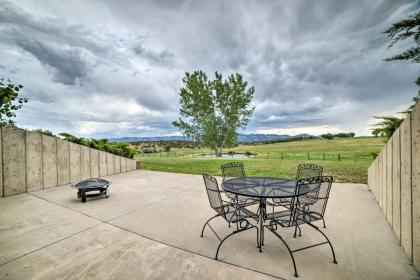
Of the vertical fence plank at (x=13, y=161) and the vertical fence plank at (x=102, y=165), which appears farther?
the vertical fence plank at (x=102, y=165)

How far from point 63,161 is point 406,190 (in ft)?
31.0

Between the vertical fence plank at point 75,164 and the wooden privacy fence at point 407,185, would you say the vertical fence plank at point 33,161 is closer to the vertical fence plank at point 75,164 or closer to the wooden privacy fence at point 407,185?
the vertical fence plank at point 75,164

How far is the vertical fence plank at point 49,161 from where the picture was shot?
6535mm

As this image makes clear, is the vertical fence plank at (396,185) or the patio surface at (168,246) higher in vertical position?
the vertical fence plank at (396,185)

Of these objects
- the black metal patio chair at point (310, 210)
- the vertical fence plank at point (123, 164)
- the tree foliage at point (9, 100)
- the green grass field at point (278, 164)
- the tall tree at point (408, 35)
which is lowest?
the green grass field at point (278, 164)

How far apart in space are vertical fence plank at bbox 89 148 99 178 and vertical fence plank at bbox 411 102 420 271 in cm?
964

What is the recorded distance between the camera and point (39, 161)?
6.43 m

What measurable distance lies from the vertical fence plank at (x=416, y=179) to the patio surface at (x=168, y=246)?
24 centimetres

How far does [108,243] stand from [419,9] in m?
8.63

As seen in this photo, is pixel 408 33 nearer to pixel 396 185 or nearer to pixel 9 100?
pixel 396 185

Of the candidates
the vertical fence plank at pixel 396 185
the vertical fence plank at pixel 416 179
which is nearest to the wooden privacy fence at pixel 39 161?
the vertical fence plank at pixel 416 179

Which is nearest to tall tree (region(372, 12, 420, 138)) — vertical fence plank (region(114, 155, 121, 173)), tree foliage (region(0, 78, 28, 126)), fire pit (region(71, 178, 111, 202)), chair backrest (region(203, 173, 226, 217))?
chair backrest (region(203, 173, 226, 217))

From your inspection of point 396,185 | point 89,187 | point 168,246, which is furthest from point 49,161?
point 396,185

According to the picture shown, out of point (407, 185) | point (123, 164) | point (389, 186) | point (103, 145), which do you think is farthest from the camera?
point (123, 164)
